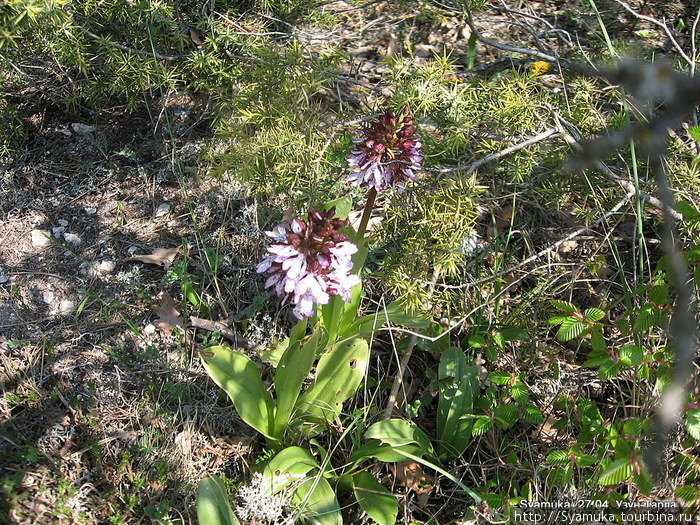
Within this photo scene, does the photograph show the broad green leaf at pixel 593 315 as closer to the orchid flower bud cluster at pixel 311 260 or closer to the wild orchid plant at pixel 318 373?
the wild orchid plant at pixel 318 373

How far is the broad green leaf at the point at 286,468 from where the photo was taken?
2061 mm

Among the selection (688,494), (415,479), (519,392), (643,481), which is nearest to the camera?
(643,481)

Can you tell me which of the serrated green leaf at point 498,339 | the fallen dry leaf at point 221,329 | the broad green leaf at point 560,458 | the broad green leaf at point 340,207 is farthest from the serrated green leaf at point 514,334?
the fallen dry leaf at point 221,329

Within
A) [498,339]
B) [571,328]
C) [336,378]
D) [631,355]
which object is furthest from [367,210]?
[631,355]

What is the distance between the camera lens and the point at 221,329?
8.98 ft

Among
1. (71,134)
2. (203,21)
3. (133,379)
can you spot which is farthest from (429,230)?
(71,134)

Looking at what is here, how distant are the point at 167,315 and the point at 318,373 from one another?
3.19 ft

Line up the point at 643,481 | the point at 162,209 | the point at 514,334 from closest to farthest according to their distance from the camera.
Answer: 1. the point at 643,481
2. the point at 514,334
3. the point at 162,209

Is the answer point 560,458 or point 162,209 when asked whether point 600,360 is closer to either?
point 560,458

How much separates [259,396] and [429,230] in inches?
41.3

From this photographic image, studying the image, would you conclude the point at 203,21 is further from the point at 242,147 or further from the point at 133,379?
the point at 133,379

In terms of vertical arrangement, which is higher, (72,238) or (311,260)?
(311,260)

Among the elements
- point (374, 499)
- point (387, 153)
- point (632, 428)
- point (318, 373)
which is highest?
point (387, 153)

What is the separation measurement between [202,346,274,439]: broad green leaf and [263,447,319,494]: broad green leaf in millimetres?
147
